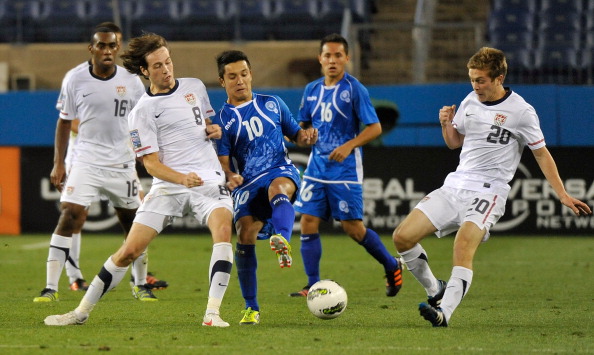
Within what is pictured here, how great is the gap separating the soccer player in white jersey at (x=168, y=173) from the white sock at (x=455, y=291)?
57.6 inches

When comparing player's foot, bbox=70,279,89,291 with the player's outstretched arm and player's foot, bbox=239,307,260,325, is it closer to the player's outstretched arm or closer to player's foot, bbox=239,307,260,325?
player's foot, bbox=239,307,260,325

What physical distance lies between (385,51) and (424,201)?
33.7 feet

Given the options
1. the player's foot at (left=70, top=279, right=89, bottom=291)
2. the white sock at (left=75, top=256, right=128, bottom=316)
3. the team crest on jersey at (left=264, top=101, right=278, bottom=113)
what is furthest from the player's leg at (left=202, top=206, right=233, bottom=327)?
the player's foot at (left=70, top=279, right=89, bottom=291)

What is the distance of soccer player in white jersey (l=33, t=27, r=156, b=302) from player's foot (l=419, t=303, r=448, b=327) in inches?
121

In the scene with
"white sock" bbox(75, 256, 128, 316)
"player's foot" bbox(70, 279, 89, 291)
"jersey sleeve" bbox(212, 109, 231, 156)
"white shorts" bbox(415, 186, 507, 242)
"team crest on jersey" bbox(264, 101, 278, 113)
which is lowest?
"player's foot" bbox(70, 279, 89, 291)

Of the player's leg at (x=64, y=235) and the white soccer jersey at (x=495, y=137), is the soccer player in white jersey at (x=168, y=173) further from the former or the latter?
the player's leg at (x=64, y=235)

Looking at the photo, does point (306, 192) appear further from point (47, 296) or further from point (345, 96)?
point (47, 296)

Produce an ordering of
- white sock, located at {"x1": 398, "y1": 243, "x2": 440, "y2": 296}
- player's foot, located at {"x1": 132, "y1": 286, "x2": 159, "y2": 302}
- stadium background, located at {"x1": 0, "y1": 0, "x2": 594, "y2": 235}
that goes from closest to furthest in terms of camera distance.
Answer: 1. white sock, located at {"x1": 398, "y1": 243, "x2": 440, "y2": 296}
2. player's foot, located at {"x1": 132, "y1": 286, "x2": 159, "y2": 302}
3. stadium background, located at {"x1": 0, "y1": 0, "x2": 594, "y2": 235}

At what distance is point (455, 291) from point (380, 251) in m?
1.99

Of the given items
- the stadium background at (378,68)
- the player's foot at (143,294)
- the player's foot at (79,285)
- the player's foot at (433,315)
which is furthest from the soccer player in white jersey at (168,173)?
the stadium background at (378,68)

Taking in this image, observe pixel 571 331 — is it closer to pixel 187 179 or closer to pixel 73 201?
pixel 187 179

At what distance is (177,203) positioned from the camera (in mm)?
6559

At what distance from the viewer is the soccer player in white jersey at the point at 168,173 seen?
643 cm

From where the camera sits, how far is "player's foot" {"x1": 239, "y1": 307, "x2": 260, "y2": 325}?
674 centimetres
